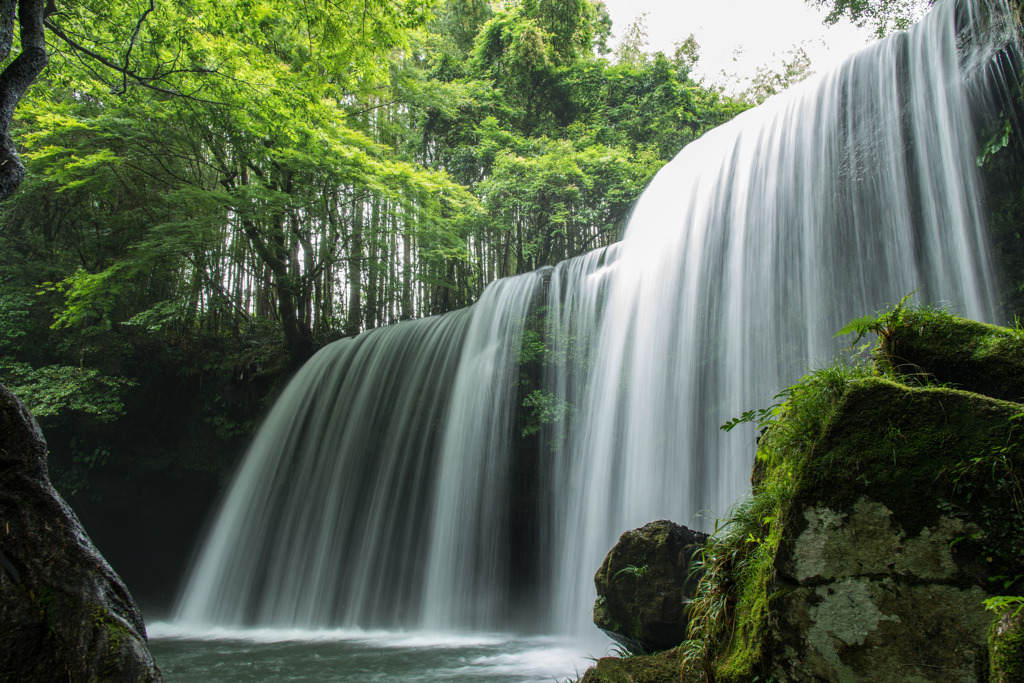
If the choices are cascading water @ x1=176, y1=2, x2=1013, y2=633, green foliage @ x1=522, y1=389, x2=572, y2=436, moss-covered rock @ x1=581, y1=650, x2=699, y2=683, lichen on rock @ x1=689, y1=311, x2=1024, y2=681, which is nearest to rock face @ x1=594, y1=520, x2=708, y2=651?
moss-covered rock @ x1=581, y1=650, x2=699, y2=683

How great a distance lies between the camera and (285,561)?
973 cm

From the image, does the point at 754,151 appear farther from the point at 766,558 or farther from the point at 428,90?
the point at 428,90

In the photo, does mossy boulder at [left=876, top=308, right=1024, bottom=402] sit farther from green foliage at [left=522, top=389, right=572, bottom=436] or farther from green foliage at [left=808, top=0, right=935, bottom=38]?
green foliage at [left=808, top=0, right=935, bottom=38]

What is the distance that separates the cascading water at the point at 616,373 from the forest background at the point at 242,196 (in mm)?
2601

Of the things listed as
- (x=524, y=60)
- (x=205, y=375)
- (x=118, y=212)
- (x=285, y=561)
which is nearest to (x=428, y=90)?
(x=524, y=60)

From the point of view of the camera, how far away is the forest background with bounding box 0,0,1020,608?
29.6ft

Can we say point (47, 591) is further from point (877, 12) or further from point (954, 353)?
point (877, 12)

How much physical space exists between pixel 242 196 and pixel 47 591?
9.46 meters

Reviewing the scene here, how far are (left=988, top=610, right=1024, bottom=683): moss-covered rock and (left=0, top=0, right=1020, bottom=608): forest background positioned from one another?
8884mm

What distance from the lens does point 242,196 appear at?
10656 millimetres

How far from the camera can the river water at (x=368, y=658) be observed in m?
5.57

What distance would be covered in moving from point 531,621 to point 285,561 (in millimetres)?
4664

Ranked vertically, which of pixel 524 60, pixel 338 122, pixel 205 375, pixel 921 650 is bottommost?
pixel 921 650

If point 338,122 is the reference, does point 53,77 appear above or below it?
below
